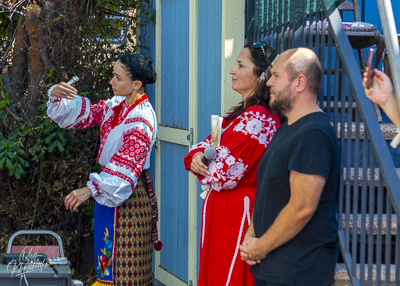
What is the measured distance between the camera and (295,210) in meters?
2.46

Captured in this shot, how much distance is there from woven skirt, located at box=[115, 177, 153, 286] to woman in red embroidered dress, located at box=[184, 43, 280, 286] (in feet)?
2.69

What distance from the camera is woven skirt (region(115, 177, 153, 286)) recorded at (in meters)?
4.07

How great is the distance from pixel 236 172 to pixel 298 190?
27.5 inches

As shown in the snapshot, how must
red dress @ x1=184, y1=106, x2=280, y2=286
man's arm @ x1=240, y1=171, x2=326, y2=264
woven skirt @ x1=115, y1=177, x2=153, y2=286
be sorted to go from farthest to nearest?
1. woven skirt @ x1=115, y1=177, x2=153, y2=286
2. red dress @ x1=184, y1=106, x2=280, y2=286
3. man's arm @ x1=240, y1=171, x2=326, y2=264

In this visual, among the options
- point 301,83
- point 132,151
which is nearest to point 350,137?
point 301,83

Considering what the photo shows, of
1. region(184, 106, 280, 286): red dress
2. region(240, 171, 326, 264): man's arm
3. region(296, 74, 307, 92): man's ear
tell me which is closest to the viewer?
region(240, 171, 326, 264): man's arm

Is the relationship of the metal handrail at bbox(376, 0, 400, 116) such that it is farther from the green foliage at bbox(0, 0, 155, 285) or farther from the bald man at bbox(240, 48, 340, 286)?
the green foliage at bbox(0, 0, 155, 285)

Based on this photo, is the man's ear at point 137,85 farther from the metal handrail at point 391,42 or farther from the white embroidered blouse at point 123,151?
the metal handrail at point 391,42

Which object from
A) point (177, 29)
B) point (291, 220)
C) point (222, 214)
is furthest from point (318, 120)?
point (177, 29)

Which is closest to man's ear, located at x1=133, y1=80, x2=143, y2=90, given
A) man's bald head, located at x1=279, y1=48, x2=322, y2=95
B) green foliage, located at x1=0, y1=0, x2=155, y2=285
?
green foliage, located at x1=0, y1=0, x2=155, y2=285

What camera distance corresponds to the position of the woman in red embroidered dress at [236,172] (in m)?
3.11

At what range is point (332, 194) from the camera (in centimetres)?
256

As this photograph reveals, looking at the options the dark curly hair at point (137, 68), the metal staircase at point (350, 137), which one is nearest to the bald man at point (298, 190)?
the metal staircase at point (350, 137)

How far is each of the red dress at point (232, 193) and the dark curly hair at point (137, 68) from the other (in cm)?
95
